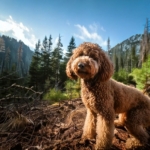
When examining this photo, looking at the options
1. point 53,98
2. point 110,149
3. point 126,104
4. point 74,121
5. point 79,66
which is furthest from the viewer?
point 53,98

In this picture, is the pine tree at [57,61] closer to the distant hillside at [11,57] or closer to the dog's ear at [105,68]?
the distant hillside at [11,57]

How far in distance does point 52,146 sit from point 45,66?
32.8 m

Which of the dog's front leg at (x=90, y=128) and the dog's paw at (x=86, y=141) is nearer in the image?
the dog's paw at (x=86, y=141)

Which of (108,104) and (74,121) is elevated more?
(108,104)

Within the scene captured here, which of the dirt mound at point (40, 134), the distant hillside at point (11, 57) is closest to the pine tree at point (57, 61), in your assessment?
the distant hillside at point (11, 57)

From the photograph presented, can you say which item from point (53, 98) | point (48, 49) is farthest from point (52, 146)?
point (48, 49)

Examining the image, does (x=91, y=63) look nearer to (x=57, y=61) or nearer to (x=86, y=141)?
(x=86, y=141)

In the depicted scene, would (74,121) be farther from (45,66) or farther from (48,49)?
Result: (48,49)

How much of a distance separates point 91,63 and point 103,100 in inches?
29.2

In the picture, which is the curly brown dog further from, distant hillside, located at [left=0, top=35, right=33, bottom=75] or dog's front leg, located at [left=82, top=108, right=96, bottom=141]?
distant hillside, located at [left=0, top=35, right=33, bottom=75]

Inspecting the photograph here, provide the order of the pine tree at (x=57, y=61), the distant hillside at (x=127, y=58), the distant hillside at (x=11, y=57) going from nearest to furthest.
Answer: the pine tree at (x=57, y=61), the distant hillside at (x=11, y=57), the distant hillside at (x=127, y=58)

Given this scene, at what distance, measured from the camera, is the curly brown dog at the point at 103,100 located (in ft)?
9.38

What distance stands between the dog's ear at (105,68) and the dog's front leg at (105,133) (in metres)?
0.72

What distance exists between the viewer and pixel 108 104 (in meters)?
2.95
